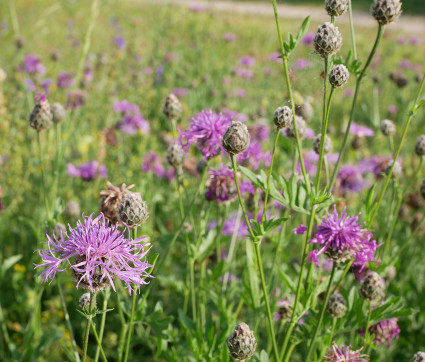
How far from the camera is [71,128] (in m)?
4.84

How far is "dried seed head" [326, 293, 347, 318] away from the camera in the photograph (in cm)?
182

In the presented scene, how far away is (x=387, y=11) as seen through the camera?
159cm

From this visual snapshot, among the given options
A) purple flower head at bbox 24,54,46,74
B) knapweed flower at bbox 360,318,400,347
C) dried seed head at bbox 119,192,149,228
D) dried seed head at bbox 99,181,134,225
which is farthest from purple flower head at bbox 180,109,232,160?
purple flower head at bbox 24,54,46,74

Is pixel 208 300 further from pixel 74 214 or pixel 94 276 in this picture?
pixel 94 276

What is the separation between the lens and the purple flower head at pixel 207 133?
205 centimetres

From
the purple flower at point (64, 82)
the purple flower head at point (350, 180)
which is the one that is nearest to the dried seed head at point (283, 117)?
the purple flower head at point (350, 180)

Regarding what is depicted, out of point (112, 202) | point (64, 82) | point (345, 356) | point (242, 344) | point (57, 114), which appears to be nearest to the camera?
point (242, 344)

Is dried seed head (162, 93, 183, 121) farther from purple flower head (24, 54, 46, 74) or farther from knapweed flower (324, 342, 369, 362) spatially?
purple flower head (24, 54, 46, 74)

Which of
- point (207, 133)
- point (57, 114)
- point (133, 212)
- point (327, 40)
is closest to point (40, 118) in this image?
point (57, 114)

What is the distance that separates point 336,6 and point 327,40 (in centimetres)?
15

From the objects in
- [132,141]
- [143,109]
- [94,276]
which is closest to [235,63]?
[143,109]

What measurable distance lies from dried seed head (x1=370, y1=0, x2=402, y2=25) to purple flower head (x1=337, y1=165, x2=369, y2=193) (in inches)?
80.6

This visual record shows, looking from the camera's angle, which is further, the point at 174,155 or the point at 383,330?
the point at 174,155

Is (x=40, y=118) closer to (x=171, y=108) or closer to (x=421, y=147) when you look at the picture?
(x=171, y=108)
